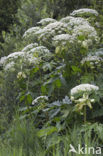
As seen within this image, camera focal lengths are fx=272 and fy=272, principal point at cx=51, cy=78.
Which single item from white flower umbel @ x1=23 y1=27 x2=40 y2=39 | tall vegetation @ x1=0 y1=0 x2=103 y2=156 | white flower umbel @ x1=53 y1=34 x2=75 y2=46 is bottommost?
tall vegetation @ x1=0 y1=0 x2=103 y2=156

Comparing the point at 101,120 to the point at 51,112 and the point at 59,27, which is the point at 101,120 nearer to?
the point at 51,112

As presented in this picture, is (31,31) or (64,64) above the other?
(31,31)

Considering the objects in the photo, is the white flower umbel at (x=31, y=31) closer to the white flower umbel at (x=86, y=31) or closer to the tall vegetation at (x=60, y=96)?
the tall vegetation at (x=60, y=96)

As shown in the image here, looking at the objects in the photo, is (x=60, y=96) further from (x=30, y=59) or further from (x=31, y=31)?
(x=31, y=31)

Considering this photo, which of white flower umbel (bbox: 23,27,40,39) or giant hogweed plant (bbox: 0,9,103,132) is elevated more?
white flower umbel (bbox: 23,27,40,39)

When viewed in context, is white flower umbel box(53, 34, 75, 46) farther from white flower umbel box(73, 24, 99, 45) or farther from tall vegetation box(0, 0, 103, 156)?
white flower umbel box(73, 24, 99, 45)

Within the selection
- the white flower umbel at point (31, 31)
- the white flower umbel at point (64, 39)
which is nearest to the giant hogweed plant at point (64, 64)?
the white flower umbel at point (64, 39)

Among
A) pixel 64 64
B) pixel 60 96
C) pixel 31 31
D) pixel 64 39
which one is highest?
pixel 31 31

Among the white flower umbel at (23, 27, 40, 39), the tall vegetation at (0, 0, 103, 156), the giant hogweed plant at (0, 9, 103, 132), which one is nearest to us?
the tall vegetation at (0, 0, 103, 156)

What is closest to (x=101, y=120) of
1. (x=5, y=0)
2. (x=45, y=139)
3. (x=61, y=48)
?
(x=45, y=139)

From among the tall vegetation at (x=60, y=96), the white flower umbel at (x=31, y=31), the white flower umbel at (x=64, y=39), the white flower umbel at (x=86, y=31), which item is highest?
the white flower umbel at (x=31, y=31)

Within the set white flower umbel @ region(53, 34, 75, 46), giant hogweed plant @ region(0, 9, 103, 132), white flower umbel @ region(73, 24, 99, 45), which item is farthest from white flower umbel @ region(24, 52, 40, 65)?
Result: white flower umbel @ region(73, 24, 99, 45)

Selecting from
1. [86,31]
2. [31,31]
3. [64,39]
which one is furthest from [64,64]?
[31,31]

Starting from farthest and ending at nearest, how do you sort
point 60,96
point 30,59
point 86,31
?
point 60,96 < point 30,59 < point 86,31
